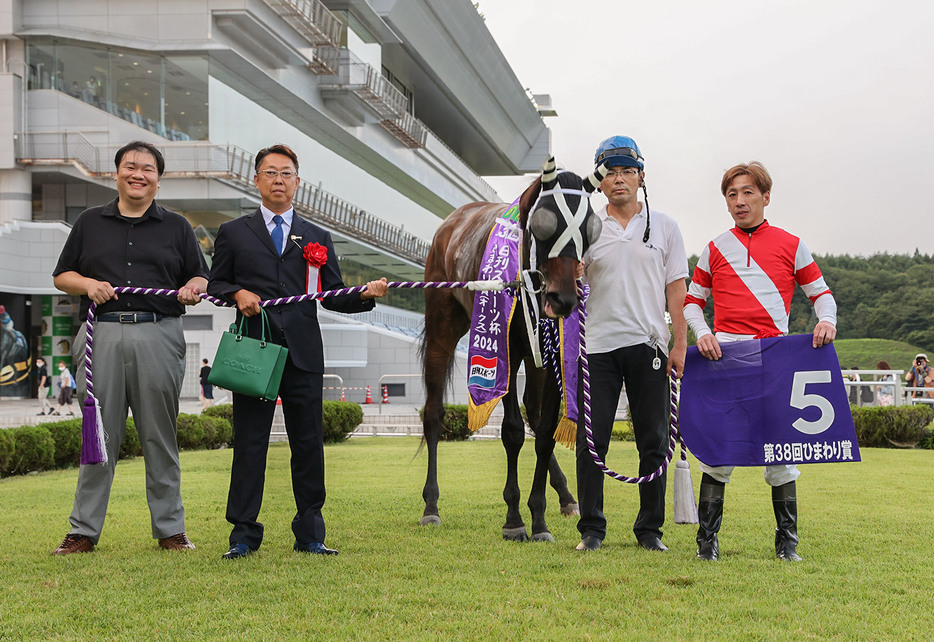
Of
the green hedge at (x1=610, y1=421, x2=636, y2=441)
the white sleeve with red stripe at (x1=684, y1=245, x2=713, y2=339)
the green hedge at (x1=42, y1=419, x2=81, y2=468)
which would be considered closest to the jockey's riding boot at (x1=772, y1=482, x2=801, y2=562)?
the white sleeve with red stripe at (x1=684, y1=245, x2=713, y2=339)

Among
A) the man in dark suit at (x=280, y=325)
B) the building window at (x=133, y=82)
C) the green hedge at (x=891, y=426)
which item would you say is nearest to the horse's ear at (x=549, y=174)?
the man in dark suit at (x=280, y=325)

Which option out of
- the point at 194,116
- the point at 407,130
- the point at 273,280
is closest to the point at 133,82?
the point at 194,116

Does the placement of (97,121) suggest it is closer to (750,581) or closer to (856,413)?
(856,413)

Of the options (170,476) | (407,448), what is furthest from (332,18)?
(170,476)

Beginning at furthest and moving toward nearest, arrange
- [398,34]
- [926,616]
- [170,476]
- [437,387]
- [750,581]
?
[398,34] < [437,387] < [170,476] < [750,581] < [926,616]

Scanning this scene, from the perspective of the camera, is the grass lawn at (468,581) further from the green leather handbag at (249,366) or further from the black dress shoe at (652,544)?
the green leather handbag at (249,366)

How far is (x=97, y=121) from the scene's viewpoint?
2458 cm

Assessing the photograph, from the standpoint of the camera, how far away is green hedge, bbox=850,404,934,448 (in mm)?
13695

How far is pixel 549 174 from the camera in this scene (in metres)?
4.47

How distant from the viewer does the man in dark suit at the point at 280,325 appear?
454cm

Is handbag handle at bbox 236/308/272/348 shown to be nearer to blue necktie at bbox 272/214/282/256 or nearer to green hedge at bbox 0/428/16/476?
blue necktie at bbox 272/214/282/256

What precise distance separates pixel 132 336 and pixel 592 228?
2.54 meters

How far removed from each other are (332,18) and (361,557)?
2832 centimetres

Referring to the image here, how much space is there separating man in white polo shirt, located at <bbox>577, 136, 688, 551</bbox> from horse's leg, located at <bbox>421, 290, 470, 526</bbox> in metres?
2.28
